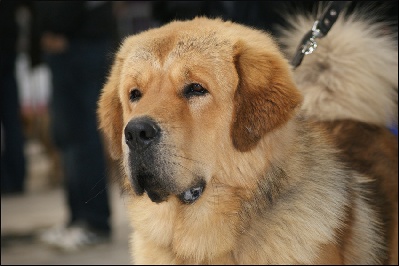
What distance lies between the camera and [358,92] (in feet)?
11.9

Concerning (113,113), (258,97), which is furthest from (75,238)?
(258,97)

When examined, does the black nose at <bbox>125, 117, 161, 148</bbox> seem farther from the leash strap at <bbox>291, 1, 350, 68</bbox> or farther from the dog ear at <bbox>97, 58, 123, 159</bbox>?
the leash strap at <bbox>291, 1, 350, 68</bbox>

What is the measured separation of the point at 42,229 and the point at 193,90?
12.8ft

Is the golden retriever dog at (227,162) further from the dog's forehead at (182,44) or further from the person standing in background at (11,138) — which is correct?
the person standing in background at (11,138)

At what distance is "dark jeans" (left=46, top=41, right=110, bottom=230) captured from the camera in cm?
582

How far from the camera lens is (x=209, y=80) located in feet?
9.19

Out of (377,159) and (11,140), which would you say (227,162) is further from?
(11,140)

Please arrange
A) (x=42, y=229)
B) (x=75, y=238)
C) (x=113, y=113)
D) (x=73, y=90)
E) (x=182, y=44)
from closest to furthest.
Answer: (x=182, y=44)
(x=113, y=113)
(x=75, y=238)
(x=73, y=90)
(x=42, y=229)

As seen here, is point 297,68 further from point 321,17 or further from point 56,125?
point 56,125

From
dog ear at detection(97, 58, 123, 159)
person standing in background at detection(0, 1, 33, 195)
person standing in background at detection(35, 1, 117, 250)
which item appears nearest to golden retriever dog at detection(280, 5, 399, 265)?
dog ear at detection(97, 58, 123, 159)

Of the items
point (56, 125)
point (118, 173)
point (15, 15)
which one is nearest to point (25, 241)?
point (56, 125)

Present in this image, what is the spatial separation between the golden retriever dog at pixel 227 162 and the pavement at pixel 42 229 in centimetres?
184

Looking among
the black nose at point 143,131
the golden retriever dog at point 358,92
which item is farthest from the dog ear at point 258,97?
the golden retriever dog at point 358,92

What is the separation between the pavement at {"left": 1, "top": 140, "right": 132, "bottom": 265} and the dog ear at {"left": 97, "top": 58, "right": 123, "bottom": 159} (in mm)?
1509
